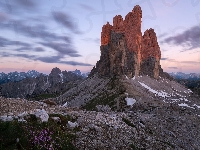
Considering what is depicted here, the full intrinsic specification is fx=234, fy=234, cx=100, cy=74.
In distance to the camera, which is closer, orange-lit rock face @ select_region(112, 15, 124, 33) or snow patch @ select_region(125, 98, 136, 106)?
snow patch @ select_region(125, 98, 136, 106)

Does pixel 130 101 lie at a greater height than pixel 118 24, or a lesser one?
lesser

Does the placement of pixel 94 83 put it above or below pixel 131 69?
below

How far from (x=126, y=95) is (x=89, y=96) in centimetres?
3392

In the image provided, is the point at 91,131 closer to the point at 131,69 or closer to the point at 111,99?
the point at 111,99

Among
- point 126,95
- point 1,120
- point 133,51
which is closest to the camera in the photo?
point 1,120

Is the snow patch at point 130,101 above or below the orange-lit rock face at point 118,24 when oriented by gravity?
below

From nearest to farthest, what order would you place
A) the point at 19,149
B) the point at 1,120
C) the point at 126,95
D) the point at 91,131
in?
1. the point at 19,149
2. the point at 1,120
3. the point at 91,131
4. the point at 126,95

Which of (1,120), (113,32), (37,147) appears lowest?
(37,147)

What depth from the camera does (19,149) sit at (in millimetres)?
17391

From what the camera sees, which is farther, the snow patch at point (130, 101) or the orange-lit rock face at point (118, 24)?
the orange-lit rock face at point (118, 24)

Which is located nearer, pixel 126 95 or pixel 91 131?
pixel 91 131

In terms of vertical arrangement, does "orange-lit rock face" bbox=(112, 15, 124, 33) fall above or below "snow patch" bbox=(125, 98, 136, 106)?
above

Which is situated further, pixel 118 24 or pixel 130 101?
pixel 118 24

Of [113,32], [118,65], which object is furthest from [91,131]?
[113,32]
